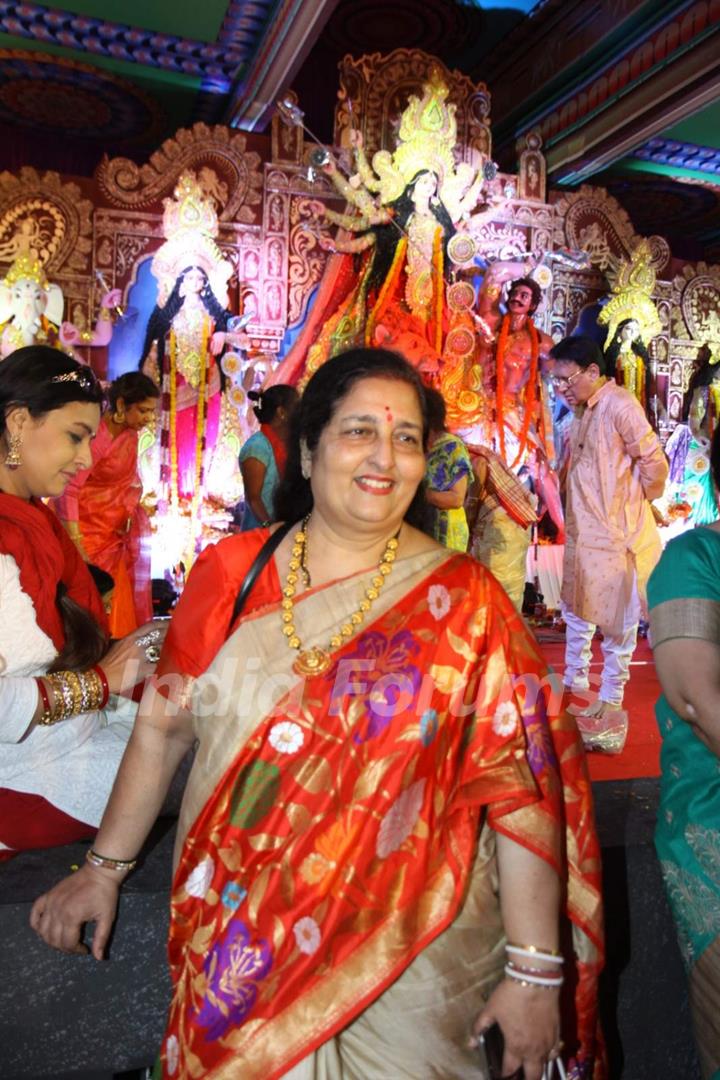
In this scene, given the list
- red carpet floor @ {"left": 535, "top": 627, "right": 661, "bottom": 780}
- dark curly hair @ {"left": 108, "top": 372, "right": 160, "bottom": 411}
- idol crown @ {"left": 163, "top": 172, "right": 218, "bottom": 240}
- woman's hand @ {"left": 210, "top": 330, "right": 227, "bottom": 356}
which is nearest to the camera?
red carpet floor @ {"left": 535, "top": 627, "right": 661, "bottom": 780}

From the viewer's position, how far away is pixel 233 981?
1.17m

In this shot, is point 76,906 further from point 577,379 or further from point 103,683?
point 577,379

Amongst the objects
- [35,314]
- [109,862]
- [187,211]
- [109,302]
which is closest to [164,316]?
[109,302]

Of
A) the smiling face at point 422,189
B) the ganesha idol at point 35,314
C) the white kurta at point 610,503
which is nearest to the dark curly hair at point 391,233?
the smiling face at point 422,189

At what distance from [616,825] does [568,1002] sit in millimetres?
593

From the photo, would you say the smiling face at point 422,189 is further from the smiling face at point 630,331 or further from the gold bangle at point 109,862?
the gold bangle at point 109,862

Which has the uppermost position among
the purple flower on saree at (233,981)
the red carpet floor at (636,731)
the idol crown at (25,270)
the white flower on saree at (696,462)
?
the idol crown at (25,270)

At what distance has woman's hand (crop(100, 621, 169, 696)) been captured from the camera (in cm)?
164

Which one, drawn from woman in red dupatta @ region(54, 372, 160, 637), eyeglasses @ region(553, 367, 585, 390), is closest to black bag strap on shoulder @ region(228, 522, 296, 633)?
eyeglasses @ region(553, 367, 585, 390)

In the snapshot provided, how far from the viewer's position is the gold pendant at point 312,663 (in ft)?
4.16

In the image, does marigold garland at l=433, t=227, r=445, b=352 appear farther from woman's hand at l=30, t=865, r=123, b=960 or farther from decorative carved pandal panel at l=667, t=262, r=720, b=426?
woman's hand at l=30, t=865, r=123, b=960

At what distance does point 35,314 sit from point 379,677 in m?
6.83

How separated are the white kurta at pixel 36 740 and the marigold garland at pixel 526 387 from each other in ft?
23.6

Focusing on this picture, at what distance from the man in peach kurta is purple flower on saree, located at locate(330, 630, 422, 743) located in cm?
274
